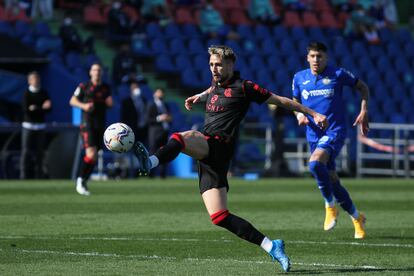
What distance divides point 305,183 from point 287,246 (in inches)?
546

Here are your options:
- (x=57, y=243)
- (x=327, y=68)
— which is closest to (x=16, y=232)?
(x=57, y=243)

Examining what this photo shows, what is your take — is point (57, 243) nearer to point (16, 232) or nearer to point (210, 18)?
point (16, 232)

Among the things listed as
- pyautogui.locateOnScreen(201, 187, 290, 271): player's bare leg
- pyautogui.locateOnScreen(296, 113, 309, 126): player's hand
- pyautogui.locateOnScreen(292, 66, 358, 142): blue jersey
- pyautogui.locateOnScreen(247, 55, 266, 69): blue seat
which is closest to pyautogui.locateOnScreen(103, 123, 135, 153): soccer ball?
pyautogui.locateOnScreen(201, 187, 290, 271): player's bare leg

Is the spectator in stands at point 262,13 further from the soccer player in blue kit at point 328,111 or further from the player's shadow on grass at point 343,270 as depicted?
the player's shadow on grass at point 343,270

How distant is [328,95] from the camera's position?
13070 mm

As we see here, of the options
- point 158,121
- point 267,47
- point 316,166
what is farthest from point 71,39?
point 316,166

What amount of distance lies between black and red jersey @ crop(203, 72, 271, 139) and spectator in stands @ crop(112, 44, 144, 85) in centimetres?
1952

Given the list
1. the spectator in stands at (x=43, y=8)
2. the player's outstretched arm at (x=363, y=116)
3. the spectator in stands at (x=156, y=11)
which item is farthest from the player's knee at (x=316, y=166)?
the spectator in stands at (x=156, y=11)

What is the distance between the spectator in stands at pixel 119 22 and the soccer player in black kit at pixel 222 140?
2121 cm

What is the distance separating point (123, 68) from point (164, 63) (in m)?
2.61

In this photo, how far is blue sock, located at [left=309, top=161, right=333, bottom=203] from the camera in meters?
12.7

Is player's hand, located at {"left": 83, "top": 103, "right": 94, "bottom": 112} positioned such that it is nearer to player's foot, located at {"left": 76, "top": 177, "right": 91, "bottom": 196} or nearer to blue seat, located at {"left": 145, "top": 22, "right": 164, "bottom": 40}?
player's foot, located at {"left": 76, "top": 177, "right": 91, "bottom": 196}

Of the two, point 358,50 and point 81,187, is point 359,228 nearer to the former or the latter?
point 81,187

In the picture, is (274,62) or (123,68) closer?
(123,68)
